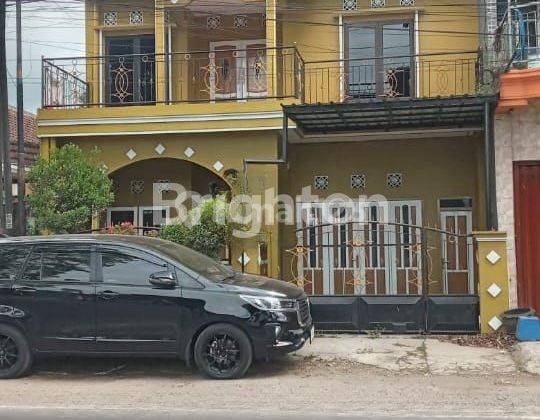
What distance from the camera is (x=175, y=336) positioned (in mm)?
8242

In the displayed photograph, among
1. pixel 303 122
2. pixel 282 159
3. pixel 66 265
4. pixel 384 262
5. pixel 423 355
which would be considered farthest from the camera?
pixel 384 262

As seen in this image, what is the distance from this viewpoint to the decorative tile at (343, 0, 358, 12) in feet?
49.6

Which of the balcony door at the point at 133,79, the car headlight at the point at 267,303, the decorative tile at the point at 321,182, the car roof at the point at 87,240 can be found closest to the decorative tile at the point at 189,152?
the balcony door at the point at 133,79

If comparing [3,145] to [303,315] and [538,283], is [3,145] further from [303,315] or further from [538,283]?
[538,283]

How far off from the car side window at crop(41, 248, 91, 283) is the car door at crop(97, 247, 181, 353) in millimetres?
307

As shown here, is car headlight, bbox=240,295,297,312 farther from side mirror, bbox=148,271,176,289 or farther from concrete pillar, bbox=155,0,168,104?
concrete pillar, bbox=155,0,168,104

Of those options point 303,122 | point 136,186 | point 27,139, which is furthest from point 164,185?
point 27,139

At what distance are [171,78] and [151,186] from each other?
101 inches

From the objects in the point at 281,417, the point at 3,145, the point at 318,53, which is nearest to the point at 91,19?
the point at 3,145

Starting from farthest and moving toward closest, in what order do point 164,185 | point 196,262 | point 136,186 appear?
point 136,186 < point 164,185 < point 196,262

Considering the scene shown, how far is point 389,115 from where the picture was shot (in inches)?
494

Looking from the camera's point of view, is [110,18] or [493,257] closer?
[493,257]

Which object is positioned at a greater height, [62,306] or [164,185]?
[164,185]

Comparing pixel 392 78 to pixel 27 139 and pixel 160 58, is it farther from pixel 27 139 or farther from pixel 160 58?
pixel 27 139
